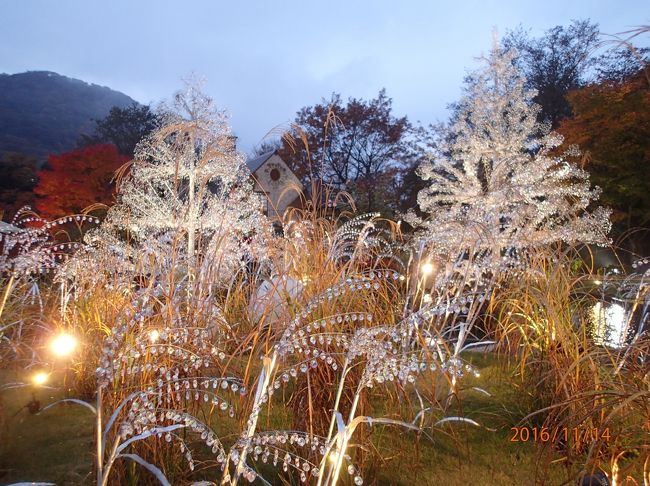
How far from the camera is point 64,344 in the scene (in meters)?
2.86

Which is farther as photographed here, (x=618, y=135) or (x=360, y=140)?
(x=360, y=140)

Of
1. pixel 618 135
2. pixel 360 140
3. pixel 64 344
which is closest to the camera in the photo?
pixel 64 344

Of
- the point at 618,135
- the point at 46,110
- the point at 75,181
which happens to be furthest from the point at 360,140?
the point at 46,110

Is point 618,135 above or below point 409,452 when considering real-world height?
above

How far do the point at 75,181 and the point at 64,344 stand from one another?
13.3m

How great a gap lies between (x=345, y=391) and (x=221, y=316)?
2.86 feet

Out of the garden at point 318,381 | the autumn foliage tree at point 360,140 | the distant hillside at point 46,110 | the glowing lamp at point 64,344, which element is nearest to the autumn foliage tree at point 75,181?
the autumn foliage tree at point 360,140

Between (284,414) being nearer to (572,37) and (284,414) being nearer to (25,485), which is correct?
(25,485)

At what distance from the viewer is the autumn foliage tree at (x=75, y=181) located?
14.2 meters

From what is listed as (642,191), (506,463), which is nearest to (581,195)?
(642,191)

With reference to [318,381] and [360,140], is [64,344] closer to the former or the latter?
[318,381]

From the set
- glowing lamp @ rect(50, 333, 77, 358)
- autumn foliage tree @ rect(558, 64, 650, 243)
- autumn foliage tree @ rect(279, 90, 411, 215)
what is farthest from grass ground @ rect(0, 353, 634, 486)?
autumn foliage tree @ rect(279, 90, 411, 215)

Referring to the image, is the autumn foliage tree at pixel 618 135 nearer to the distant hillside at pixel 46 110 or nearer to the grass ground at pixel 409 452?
the grass ground at pixel 409 452

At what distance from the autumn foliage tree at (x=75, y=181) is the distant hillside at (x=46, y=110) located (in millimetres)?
21616
